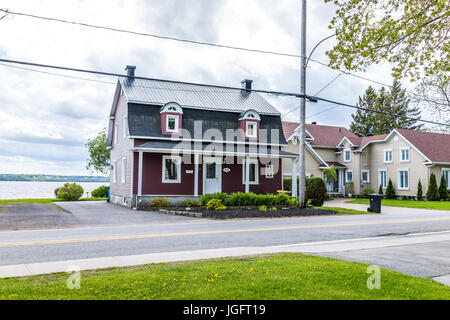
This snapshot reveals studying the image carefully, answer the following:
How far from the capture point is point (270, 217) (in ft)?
57.9

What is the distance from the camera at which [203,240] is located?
10.4 meters

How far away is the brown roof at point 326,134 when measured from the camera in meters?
40.5

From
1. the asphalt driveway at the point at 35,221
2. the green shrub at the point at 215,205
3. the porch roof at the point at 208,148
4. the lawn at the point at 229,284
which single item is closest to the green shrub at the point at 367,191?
the porch roof at the point at 208,148

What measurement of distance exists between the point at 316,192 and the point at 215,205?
28.1 feet

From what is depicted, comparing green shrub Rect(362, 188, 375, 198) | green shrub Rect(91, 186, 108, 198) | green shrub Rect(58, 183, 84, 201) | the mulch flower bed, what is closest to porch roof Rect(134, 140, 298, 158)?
the mulch flower bed

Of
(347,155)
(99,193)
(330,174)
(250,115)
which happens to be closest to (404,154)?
(347,155)

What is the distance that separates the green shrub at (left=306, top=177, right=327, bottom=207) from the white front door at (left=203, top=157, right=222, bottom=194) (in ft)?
19.3

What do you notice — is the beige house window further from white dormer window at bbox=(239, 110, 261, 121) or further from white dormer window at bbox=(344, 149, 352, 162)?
white dormer window at bbox=(239, 110, 261, 121)

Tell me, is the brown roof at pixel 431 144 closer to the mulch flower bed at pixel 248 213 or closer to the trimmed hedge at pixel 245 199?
the trimmed hedge at pixel 245 199

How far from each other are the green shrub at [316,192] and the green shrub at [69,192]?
1794 centimetres

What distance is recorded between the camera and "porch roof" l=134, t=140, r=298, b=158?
21.4m

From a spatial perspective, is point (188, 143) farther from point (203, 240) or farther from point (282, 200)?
point (203, 240)

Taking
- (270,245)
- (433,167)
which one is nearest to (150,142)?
(270,245)

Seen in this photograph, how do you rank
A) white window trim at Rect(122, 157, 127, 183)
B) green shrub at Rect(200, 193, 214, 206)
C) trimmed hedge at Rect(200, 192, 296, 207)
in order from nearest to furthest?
trimmed hedge at Rect(200, 192, 296, 207), green shrub at Rect(200, 193, 214, 206), white window trim at Rect(122, 157, 127, 183)
